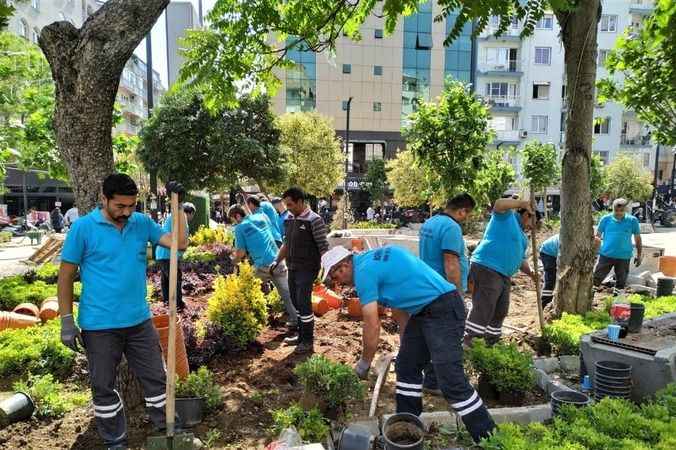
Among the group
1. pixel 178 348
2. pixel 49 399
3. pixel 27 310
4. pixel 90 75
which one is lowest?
pixel 27 310

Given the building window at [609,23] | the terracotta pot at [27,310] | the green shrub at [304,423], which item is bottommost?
the terracotta pot at [27,310]

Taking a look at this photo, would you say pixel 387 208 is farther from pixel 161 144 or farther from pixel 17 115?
pixel 17 115

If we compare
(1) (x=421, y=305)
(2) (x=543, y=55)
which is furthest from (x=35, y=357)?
(2) (x=543, y=55)

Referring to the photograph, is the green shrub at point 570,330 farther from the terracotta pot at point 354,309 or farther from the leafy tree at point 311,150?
the leafy tree at point 311,150

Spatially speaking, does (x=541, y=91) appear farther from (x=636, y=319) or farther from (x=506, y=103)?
(x=636, y=319)

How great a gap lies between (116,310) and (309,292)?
266 centimetres

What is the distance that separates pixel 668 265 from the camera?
10.5 m

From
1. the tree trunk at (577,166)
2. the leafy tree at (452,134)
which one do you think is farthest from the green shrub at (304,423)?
the leafy tree at (452,134)

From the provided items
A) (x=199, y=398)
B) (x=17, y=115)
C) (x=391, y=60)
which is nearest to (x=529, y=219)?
(x=199, y=398)

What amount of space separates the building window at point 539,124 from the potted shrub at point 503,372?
4129 centimetres

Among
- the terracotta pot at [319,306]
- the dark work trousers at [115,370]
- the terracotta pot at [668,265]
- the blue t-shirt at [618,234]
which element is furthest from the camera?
the terracotta pot at [668,265]

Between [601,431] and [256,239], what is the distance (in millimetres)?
4777

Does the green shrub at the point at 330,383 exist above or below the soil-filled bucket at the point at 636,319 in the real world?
below

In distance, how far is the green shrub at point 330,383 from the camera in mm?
3834
